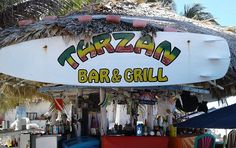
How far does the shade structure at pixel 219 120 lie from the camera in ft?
20.9

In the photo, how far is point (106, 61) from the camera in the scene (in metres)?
7.14

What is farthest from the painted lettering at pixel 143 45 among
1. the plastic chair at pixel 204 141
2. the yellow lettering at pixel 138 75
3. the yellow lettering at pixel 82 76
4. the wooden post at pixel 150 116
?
the plastic chair at pixel 204 141

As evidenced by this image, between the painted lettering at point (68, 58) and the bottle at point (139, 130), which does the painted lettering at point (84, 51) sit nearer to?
the painted lettering at point (68, 58)

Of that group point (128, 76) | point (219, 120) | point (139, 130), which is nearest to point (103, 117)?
point (139, 130)

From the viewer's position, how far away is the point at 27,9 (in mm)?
10414

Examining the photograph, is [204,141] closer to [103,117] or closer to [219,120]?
[219,120]

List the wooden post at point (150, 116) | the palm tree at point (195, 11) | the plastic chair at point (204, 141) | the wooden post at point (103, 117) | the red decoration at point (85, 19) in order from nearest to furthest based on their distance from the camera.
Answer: the red decoration at point (85, 19), the wooden post at point (103, 117), the plastic chair at point (204, 141), the wooden post at point (150, 116), the palm tree at point (195, 11)

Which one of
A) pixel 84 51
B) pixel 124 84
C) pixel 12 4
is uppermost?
pixel 12 4

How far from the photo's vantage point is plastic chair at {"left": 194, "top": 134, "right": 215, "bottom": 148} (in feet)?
26.1

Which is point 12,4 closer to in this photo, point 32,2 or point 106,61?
point 32,2

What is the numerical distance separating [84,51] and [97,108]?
1.68 meters

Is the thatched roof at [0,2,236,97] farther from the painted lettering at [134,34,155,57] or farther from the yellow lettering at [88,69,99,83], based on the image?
the yellow lettering at [88,69,99,83]

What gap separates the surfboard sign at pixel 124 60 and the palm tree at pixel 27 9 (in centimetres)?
300

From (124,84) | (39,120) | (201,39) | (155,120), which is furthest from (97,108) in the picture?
(39,120)
